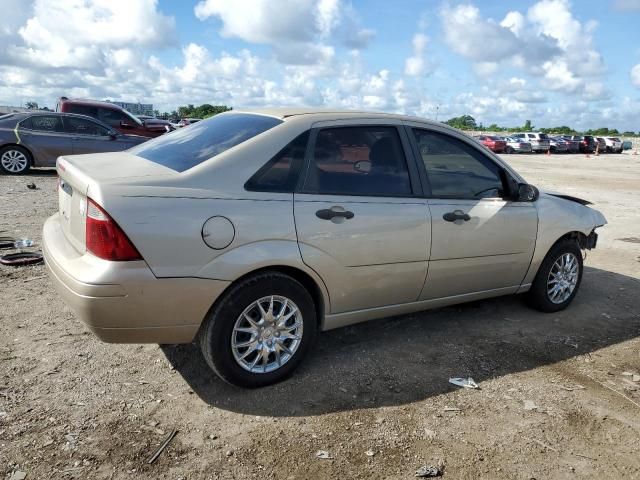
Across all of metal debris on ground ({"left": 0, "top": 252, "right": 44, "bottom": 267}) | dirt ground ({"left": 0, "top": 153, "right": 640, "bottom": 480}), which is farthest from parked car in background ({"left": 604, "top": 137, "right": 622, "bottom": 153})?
metal debris on ground ({"left": 0, "top": 252, "right": 44, "bottom": 267})

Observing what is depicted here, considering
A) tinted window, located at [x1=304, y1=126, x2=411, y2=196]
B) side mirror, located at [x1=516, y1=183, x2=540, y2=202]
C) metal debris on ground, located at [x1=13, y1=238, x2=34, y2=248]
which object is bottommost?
metal debris on ground, located at [x1=13, y1=238, x2=34, y2=248]

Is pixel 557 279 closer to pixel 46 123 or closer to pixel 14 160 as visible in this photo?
pixel 46 123

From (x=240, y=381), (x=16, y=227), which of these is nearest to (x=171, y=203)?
(x=240, y=381)

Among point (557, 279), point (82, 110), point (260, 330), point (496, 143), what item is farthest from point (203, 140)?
point (496, 143)

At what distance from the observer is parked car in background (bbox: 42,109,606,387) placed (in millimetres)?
3053

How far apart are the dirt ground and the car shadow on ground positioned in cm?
2

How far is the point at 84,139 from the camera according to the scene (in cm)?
1278

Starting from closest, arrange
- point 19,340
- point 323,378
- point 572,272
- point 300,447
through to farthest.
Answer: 1. point 300,447
2. point 323,378
3. point 19,340
4. point 572,272

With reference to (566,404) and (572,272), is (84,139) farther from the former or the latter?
(566,404)

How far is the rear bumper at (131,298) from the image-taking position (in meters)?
2.99

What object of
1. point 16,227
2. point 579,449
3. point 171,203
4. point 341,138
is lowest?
point 16,227

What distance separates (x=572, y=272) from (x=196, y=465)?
4032 millimetres

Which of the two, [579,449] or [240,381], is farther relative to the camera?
[240,381]

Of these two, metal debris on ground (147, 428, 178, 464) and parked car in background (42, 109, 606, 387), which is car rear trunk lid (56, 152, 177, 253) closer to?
parked car in background (42, 109, 606, 387)
